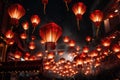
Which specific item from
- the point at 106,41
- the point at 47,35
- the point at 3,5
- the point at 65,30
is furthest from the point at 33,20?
the point at 65,30

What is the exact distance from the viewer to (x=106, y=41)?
17359 millimetres

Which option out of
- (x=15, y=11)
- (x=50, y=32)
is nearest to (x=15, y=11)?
(x=15, y=11)

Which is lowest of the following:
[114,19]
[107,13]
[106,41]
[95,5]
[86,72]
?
[86,72]

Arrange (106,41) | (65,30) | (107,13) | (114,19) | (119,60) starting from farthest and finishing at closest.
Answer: (65,30) → (107,13) → (114,19) → (119,60) → (106,41)

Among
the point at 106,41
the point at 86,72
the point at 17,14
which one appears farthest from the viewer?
the point at 86,72

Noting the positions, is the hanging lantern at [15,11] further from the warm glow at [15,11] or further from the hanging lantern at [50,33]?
the hanging lantern at [50,33]

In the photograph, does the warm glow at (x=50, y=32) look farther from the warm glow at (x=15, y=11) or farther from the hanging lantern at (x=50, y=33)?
the warm glow at (x=15, y=11)

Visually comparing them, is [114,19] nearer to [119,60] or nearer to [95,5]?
[119,60]

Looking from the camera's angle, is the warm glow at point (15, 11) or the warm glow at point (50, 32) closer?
the warm glow at point (50, 32)

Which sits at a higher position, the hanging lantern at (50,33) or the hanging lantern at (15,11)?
the hanging lantern at (15,11)

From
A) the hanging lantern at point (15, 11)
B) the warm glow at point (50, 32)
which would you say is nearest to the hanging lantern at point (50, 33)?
the warm glow at point (50, 32)

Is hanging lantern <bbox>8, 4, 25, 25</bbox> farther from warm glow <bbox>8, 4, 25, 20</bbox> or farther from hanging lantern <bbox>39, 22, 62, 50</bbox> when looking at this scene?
hanging lantern <bbox>39, 22, 62, 50</bbox>

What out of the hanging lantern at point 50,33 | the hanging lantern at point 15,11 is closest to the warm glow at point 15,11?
the hanging lantern at point 15,11

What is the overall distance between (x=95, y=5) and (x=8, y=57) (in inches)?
705
